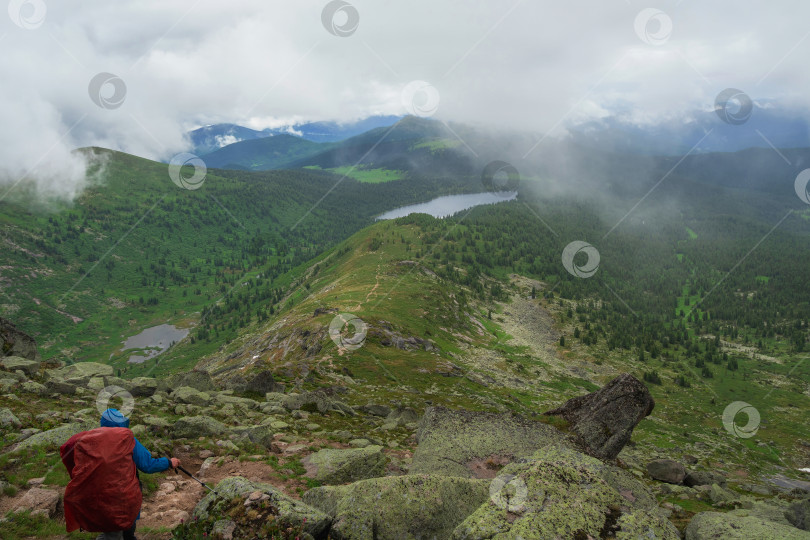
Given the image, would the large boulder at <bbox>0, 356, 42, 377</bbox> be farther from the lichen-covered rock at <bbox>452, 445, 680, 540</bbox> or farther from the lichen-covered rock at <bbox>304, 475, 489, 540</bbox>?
the lichen-covered rock at <bbox>452, 445, 680, 540</bbox>

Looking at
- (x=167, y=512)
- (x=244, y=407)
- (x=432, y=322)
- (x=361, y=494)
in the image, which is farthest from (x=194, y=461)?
(x=432, y=322)

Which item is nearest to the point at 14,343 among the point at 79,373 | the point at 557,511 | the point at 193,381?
the point at 79,373

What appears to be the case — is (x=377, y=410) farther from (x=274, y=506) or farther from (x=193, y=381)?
(x=274, y=506)

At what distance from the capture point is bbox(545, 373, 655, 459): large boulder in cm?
2681

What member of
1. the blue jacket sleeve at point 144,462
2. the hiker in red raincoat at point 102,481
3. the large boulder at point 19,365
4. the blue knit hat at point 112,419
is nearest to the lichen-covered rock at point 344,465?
the blue jacket sleeve at point 144,462

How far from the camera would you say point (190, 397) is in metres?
27.6

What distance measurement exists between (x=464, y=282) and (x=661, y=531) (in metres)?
161

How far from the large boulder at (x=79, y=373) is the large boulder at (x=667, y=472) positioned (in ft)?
144

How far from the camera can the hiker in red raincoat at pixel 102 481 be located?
8109 millimetres

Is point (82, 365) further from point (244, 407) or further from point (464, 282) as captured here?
point (464, 282)

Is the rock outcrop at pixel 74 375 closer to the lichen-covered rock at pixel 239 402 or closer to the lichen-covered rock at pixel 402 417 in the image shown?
the lichen-covered rock at pixel 239 402

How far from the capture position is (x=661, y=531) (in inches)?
379

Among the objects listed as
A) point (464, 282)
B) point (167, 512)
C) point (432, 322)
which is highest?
point (464, 282)

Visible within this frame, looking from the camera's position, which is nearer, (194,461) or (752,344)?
(194,461)
